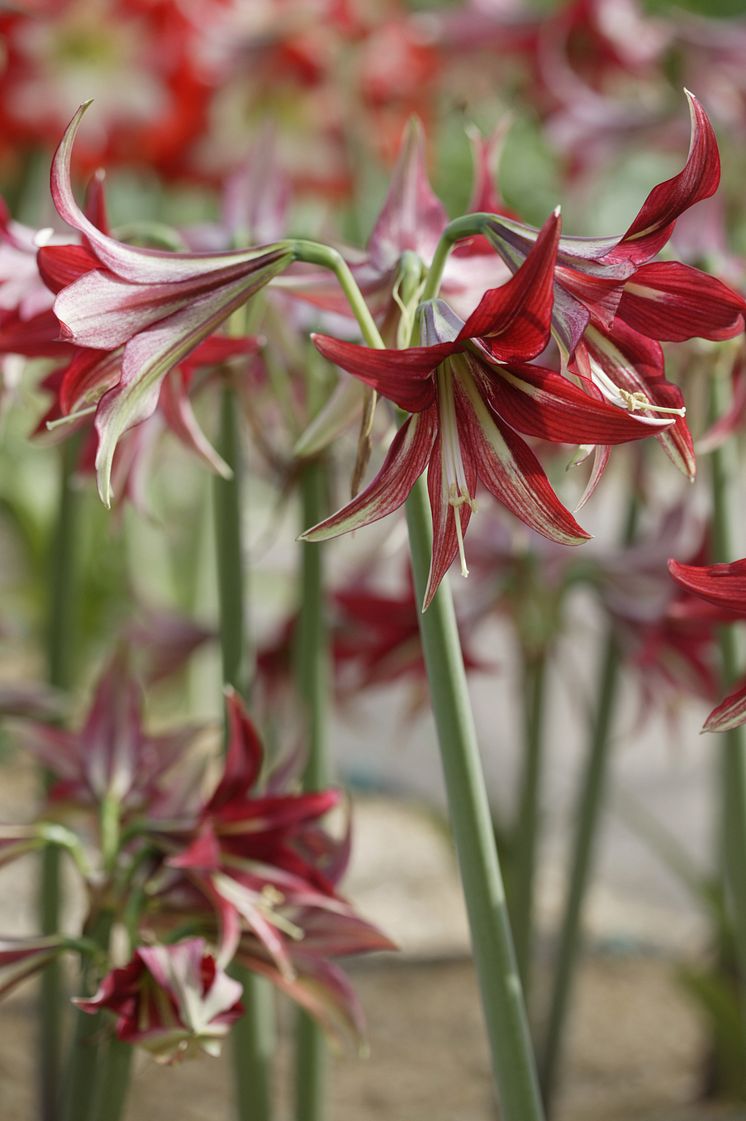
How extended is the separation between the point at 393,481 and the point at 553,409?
51mm

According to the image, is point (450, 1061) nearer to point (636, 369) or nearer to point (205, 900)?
point (205, 900)

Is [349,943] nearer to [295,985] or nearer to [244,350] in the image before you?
[295,985]

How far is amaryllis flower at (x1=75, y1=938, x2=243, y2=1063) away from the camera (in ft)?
1.56

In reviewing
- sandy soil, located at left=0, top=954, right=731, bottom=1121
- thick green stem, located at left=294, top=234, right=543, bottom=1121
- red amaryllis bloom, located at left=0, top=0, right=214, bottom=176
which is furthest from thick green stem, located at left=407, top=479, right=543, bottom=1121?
red amaryllis bloom, located at left=0, top=0, right=214, bottom=176

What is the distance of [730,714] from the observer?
41 cm

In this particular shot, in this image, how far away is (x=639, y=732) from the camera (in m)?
0.88

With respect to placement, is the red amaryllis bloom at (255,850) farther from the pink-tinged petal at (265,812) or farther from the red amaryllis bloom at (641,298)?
the red amaryllis bloom at (641,298)

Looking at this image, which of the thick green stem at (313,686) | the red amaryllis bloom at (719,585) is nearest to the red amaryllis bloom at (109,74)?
the thick green stem at (313,686)

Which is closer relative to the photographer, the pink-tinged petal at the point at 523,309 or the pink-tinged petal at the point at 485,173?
the pink-tinged petal at the point at 523,309

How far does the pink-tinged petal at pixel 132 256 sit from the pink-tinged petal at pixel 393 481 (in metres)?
0.08

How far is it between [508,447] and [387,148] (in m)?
1.20

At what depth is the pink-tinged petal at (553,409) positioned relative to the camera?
1.23 feet

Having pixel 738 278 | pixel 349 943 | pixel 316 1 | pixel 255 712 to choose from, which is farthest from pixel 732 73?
pixel 349 943

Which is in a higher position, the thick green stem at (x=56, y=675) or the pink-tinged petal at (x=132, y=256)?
the pink-tinged petal at (x=132, y=256)
